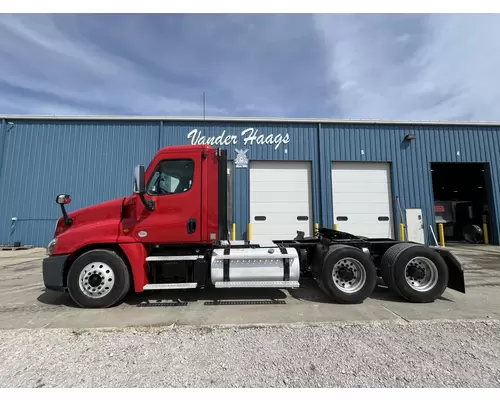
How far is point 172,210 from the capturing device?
15.6ft

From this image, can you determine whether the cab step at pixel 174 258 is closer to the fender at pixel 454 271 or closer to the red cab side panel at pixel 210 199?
the red cab side panel at pixel 210 199

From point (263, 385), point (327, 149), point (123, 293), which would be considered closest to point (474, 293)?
point (263, 385)

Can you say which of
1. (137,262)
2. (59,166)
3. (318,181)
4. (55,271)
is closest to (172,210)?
(137,262)

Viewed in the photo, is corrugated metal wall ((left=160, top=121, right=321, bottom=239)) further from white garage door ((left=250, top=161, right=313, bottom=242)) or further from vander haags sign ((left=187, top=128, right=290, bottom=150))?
white garage door ((left=250, top=161, right=313, bottom=242))

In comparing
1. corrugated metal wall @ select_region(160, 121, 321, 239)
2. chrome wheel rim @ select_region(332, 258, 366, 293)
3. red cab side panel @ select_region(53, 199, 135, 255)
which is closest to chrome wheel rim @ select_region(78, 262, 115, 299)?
red cab side panel @ select_region(53, 199, 135, 255)

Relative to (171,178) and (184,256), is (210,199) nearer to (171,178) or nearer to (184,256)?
(171,178)

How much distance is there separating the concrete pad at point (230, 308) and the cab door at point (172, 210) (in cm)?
114

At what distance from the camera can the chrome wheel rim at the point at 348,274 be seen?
4.68 metres

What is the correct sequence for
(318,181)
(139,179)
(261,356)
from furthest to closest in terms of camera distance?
(318,181) → (139,179) → (261,356)

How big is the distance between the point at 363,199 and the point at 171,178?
1114 cm

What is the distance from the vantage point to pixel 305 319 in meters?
3.93

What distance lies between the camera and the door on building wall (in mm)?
13383

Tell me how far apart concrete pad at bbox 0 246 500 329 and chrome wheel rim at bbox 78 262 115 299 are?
11.2 inches

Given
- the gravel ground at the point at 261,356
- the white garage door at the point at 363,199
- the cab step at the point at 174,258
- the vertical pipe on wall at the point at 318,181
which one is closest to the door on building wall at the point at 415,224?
the white garage door at the point at 363,199
